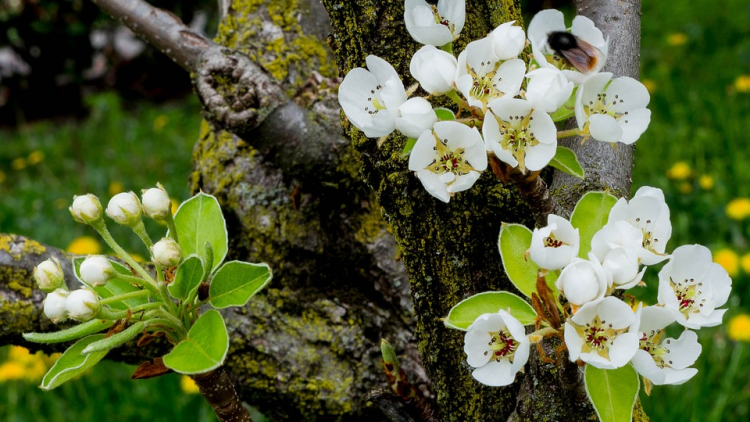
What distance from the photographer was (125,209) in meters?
0.97

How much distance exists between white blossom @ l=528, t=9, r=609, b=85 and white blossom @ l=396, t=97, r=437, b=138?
15 centimetres

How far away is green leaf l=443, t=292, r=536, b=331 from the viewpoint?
904 mm

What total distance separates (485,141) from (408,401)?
67 centimetres

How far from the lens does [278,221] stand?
1733 mm

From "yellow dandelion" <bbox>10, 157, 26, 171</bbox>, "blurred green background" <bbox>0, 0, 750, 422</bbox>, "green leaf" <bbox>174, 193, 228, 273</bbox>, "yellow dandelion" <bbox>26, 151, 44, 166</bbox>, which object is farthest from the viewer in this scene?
"yellow dandelion" <bbox>10, 157, 26, 171</bbox>

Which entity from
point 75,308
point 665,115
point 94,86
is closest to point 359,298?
point 75,308

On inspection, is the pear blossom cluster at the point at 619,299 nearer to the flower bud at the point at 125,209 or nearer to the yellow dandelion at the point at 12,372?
the flower bud at the point at 125,209

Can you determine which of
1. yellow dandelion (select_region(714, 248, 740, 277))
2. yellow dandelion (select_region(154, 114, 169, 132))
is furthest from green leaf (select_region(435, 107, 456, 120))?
yellow dandelion (select_region(154, 114, 169, 132))

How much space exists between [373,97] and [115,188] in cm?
349

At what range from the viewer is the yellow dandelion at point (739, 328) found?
236 cm

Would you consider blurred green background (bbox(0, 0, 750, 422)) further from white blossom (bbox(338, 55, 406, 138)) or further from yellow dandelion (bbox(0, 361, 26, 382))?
white blossom (bbox(338, 55, 406, 138))

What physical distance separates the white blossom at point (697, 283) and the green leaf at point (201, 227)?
634 millimetres


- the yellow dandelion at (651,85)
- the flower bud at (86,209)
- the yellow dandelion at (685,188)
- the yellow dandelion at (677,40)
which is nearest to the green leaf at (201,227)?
the flower bud at (86,209)

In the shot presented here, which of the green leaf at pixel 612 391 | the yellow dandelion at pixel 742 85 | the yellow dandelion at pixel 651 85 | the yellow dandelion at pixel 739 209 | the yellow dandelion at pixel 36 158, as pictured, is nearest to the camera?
the green leaf at pixel 612 391
